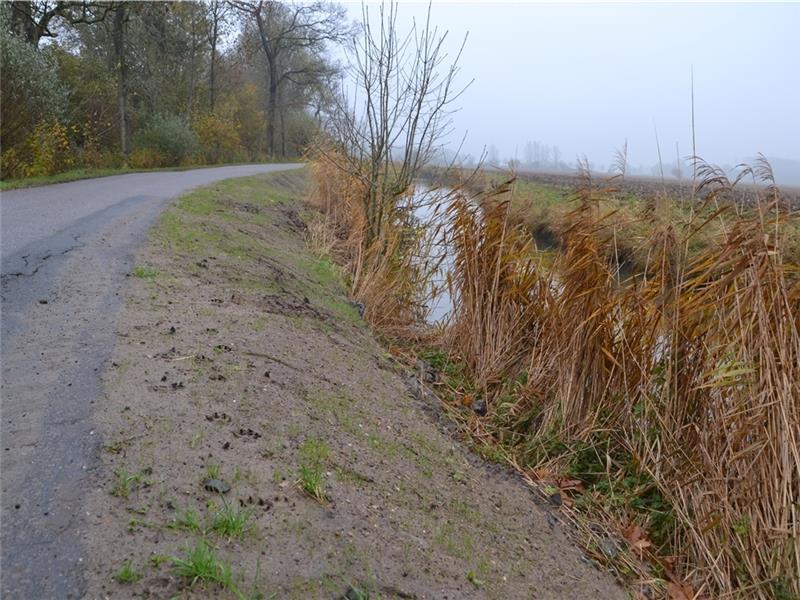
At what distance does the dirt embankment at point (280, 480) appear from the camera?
240cm

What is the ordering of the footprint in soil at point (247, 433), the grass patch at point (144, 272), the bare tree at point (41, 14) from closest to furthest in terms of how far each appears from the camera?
the footprint in soil at point (247, 433), the grass patch at point (144, 272), the bare tree at point (41, 14)

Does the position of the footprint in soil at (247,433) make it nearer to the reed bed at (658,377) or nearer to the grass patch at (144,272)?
the reed bed at (658,377)

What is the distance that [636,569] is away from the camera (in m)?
3.86

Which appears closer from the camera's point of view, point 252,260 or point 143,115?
point 252,260

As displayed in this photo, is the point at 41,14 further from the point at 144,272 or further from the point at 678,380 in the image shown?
the point at 678,380

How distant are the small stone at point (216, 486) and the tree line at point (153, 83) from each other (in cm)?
822

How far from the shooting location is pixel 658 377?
4.55m

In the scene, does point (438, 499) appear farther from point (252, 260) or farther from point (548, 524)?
point (252, 260)

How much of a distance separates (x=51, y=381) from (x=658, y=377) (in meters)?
3.77

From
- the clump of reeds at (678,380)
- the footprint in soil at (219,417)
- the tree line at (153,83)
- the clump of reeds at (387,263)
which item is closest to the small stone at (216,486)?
the footprint in soil at (219,417)

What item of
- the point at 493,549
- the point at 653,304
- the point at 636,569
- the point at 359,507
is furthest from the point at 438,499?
the point at 653,304

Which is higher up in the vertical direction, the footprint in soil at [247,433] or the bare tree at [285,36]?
the bare tree at [285,36]

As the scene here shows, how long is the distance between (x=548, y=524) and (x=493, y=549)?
31.8 inches

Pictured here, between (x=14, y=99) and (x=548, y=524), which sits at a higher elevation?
(x=14, y=99)
